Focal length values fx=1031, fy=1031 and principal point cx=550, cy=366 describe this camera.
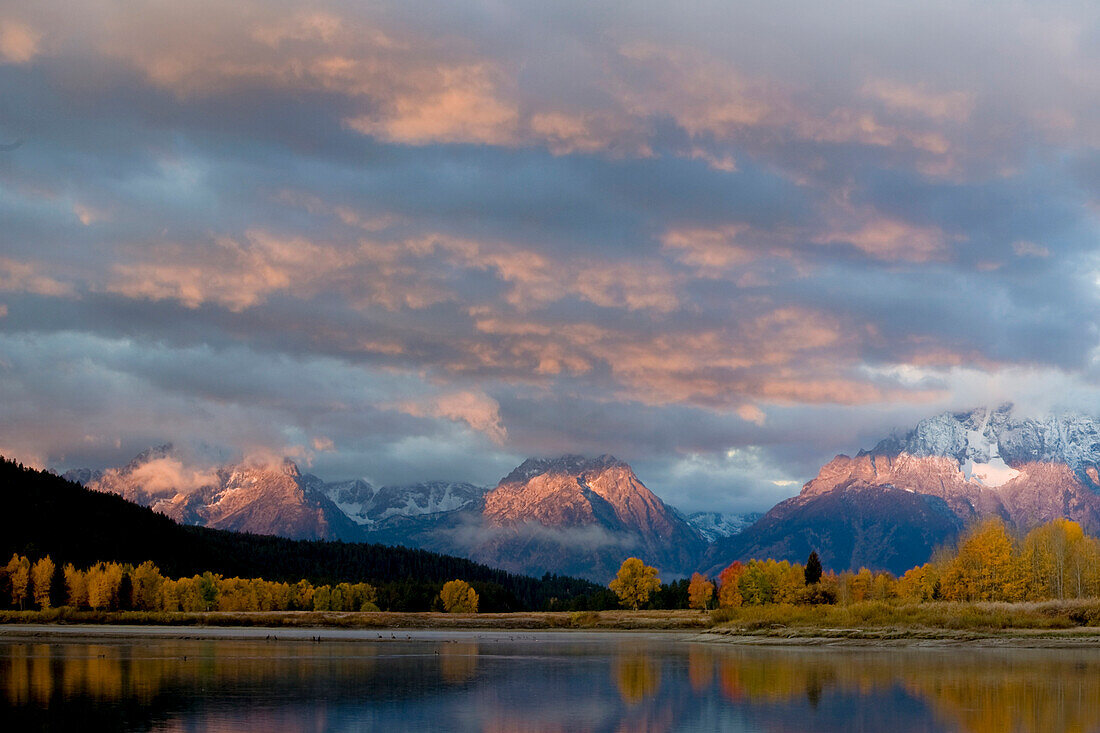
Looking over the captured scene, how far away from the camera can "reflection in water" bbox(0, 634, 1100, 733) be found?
46156mm

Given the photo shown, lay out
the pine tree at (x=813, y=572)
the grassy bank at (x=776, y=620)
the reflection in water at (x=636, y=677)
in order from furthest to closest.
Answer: the pine tree at (x=813, y=572), the grassy bank at (x=776, y=620), the reflection in water at (x=636, y=677)

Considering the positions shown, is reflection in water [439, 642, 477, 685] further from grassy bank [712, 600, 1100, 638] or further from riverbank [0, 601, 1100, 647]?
grassy bank [712, 600, 1100, 638]

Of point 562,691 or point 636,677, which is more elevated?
point 562,691

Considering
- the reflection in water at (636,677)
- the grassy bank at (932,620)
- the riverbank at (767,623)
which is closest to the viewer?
the reflection in water at (636,677)

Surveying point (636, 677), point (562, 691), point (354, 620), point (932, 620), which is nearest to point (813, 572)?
point (354, 620)

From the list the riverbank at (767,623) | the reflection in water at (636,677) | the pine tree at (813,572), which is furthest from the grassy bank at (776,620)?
the reflection in water at (636,677)

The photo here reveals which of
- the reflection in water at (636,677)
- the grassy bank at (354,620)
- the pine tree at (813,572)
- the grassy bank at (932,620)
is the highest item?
the reflection in water at (636,677)

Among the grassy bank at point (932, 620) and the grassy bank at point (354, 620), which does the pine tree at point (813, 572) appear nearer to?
the grassy bank at point (354, 620)

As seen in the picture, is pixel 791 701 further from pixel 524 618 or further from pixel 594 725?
pixel 524 618

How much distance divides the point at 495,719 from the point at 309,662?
44.2m

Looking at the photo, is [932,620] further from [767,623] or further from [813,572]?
[813,572]

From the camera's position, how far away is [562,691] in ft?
203

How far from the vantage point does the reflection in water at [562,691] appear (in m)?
46.2

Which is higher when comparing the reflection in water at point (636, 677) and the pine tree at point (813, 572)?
the reflection in water at point (636, 677)
